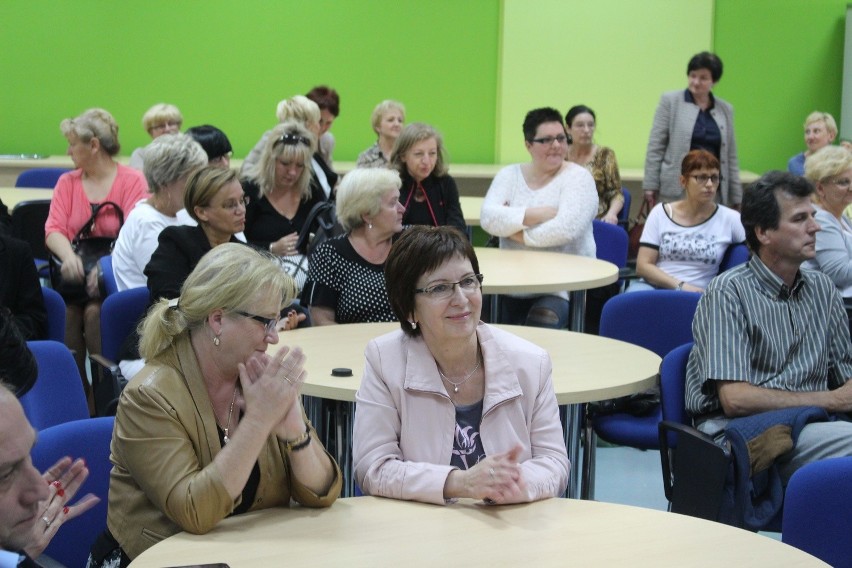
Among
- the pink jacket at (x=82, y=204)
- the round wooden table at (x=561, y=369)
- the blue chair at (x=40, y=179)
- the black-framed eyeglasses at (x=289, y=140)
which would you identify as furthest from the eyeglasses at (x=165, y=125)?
the round wooden table at (x=561, y=369)

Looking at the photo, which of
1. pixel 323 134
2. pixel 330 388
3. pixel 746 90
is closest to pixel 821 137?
pixel 746 90

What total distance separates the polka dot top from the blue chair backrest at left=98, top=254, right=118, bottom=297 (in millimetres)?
1040

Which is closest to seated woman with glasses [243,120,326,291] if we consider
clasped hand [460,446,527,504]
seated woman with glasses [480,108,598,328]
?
seated woman with glasses [480,108,598,328]

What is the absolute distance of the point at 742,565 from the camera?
2070 millimetres

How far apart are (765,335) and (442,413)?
133cm

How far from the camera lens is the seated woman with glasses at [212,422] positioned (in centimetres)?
223

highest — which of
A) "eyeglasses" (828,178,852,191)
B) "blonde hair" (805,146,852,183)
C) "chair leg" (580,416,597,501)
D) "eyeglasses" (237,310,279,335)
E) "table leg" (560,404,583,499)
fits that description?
"blonde hair" (805,146,852,183)

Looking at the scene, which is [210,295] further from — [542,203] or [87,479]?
[542,203]

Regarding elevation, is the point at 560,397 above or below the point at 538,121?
below

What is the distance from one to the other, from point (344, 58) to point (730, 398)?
7402 millimetres

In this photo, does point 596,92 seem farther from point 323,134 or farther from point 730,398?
point 730,398

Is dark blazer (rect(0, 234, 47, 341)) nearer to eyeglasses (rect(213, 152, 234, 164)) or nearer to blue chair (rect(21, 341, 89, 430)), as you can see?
blue chair (rect(21, 341, 89, 430))

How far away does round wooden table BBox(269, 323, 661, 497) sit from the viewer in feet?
10.7

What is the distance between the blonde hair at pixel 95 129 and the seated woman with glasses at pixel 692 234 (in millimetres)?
2853
